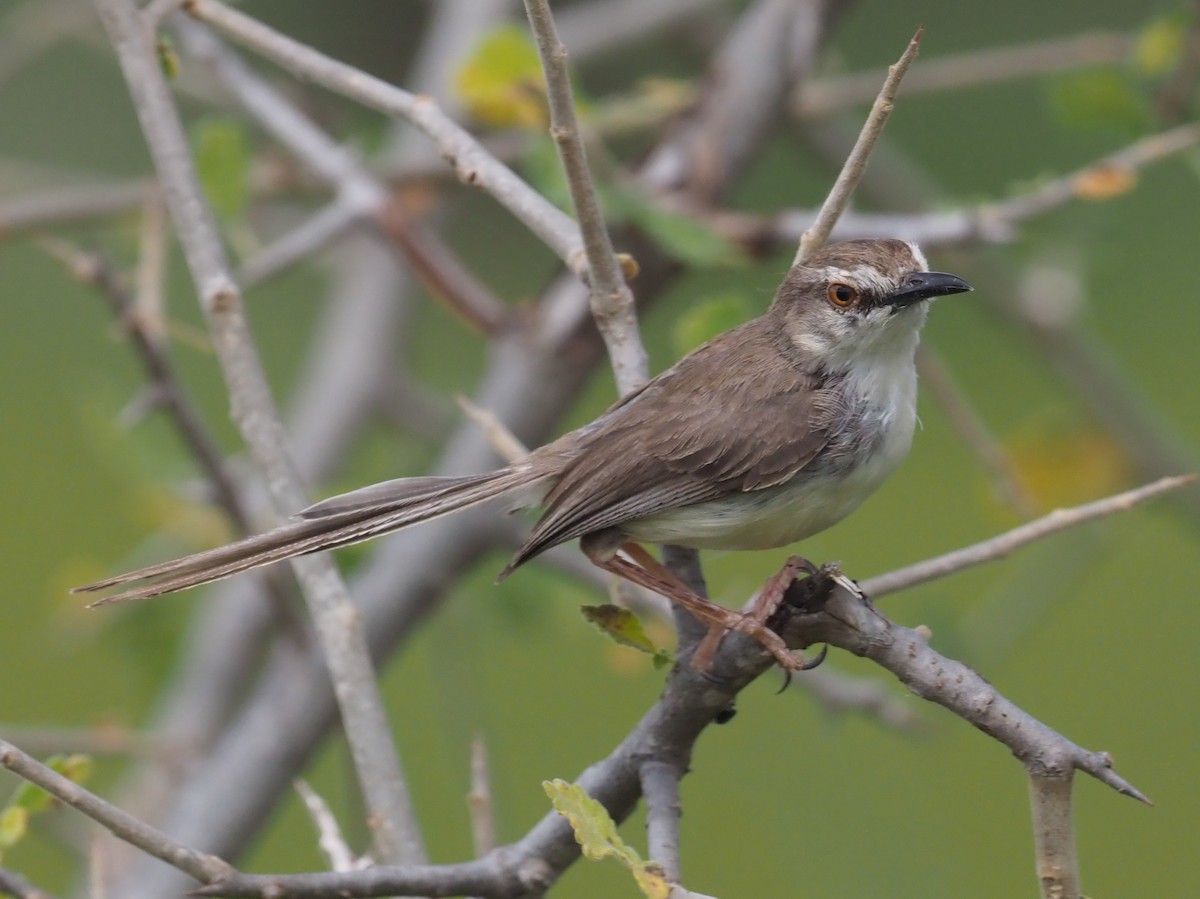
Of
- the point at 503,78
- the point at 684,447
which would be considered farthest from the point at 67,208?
the point at 684,447

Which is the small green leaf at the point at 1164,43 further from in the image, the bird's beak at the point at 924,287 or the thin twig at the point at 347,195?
the thin twig at the point at 347,195

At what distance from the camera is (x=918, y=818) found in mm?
4645

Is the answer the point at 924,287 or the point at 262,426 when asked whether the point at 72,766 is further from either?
the point at 924,287

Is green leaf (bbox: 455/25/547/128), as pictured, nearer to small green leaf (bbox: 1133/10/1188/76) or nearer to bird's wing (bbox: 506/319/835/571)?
bird's wing (bbox: 506/319/835/571)

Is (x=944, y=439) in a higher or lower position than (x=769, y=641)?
higher

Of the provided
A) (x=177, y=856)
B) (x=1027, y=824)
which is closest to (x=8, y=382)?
(x=1027, y=824)

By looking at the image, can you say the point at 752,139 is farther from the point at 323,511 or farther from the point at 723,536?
the point at 323,511

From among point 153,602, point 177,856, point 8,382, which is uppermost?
point 8,382

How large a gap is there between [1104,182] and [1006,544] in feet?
3.31

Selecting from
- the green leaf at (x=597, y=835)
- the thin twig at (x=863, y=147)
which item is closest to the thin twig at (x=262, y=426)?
the green leaf at (x=597, y=835)

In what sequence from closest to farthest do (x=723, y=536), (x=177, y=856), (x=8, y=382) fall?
(x=177, y=856) < (x=723, y=536) < (x=8, y=382)

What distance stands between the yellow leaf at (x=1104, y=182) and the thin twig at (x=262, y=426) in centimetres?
150

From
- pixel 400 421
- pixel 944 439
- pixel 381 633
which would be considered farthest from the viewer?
pixel 944 439

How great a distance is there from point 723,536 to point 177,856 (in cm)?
97
